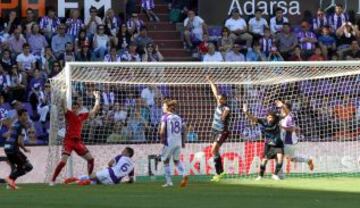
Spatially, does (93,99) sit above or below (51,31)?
below

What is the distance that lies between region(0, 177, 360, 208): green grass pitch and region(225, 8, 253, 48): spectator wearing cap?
7998 millimetres

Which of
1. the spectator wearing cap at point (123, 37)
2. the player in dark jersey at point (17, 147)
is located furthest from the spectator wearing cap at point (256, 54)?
the player in dark jersey at point (17, 147)

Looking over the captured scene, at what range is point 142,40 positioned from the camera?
2767cm

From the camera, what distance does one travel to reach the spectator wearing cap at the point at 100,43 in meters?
26.8

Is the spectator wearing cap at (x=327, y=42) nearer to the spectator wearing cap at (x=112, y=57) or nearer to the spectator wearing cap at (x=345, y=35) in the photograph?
the spectator wearing cap at (x=345, y=35)

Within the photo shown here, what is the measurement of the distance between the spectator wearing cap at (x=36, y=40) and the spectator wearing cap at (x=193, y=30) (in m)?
4.22

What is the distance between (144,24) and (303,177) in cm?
822

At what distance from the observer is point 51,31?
27219 mm

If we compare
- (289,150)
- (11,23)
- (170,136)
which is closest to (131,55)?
(11,23)

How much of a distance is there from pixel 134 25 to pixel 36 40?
304 cm

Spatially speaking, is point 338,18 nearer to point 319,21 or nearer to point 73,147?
point 319,21

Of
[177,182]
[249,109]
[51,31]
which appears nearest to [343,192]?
[177,182]

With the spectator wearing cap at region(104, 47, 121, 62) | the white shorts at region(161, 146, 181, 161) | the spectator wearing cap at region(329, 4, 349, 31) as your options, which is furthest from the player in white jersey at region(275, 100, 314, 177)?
the spectator wearing cap at region(329, 4, 349, 31)

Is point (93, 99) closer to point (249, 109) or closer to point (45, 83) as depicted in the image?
point (45, 83)
